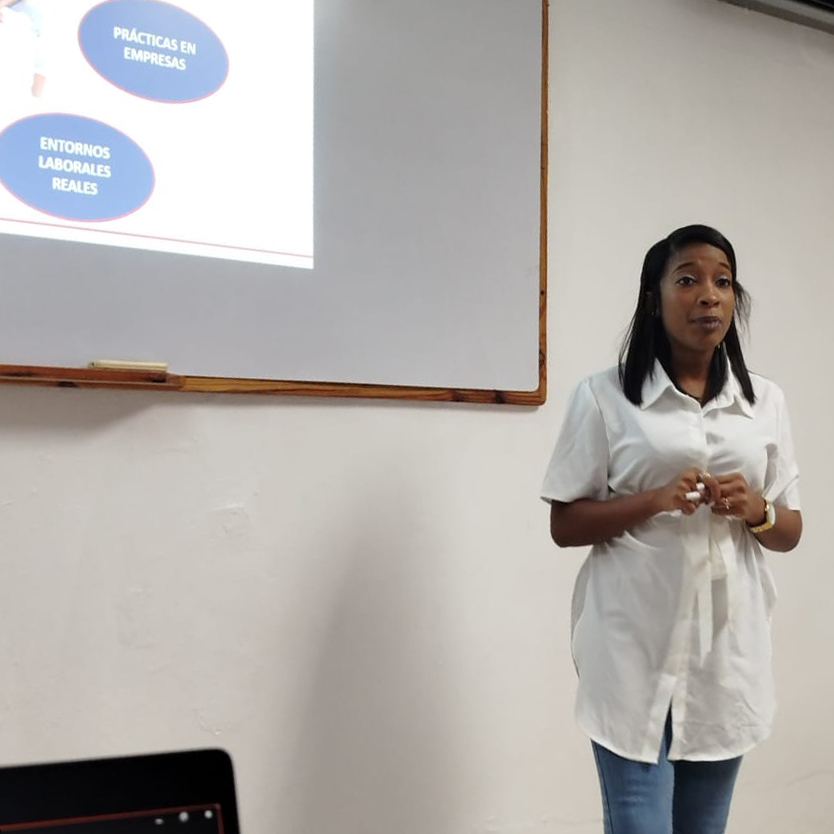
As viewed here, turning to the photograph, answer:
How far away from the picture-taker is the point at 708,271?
117cm

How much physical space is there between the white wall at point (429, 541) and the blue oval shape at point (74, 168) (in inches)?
11.7

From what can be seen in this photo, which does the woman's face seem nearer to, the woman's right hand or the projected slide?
the woman's right hand

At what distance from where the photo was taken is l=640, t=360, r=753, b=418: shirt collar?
1164 millimetres

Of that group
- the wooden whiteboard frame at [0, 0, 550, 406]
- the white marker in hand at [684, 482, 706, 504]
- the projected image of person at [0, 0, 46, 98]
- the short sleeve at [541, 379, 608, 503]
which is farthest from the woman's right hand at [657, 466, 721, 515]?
the projected image of person at [0, 0, 46, 98]

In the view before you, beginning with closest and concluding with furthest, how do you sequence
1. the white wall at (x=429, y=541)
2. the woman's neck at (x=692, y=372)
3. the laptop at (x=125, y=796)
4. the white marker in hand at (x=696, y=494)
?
1. the laptop at (x=125, y=796)
2. the white marker in hand at (x=696, y=494)
3. the woman's neck at (x=692, y=372)
4. the white wall at (x=429, y=541)

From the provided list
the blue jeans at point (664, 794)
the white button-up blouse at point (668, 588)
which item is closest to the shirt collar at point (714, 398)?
the white button-up blouse at point (668, 588)

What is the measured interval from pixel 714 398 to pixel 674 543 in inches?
8.6

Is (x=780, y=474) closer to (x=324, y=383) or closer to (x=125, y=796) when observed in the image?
(x=324, y=383)

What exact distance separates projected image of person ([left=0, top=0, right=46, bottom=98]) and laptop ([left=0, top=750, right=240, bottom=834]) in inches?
43.4

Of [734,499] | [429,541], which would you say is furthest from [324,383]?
[734,499]

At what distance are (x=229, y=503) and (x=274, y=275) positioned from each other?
402 mm

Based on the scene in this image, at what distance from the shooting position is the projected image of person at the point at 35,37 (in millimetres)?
1236

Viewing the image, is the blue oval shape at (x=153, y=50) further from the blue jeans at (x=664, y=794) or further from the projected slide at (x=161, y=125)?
the blue jeans at (x=664, y=794)

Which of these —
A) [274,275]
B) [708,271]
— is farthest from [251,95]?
[708,271]
